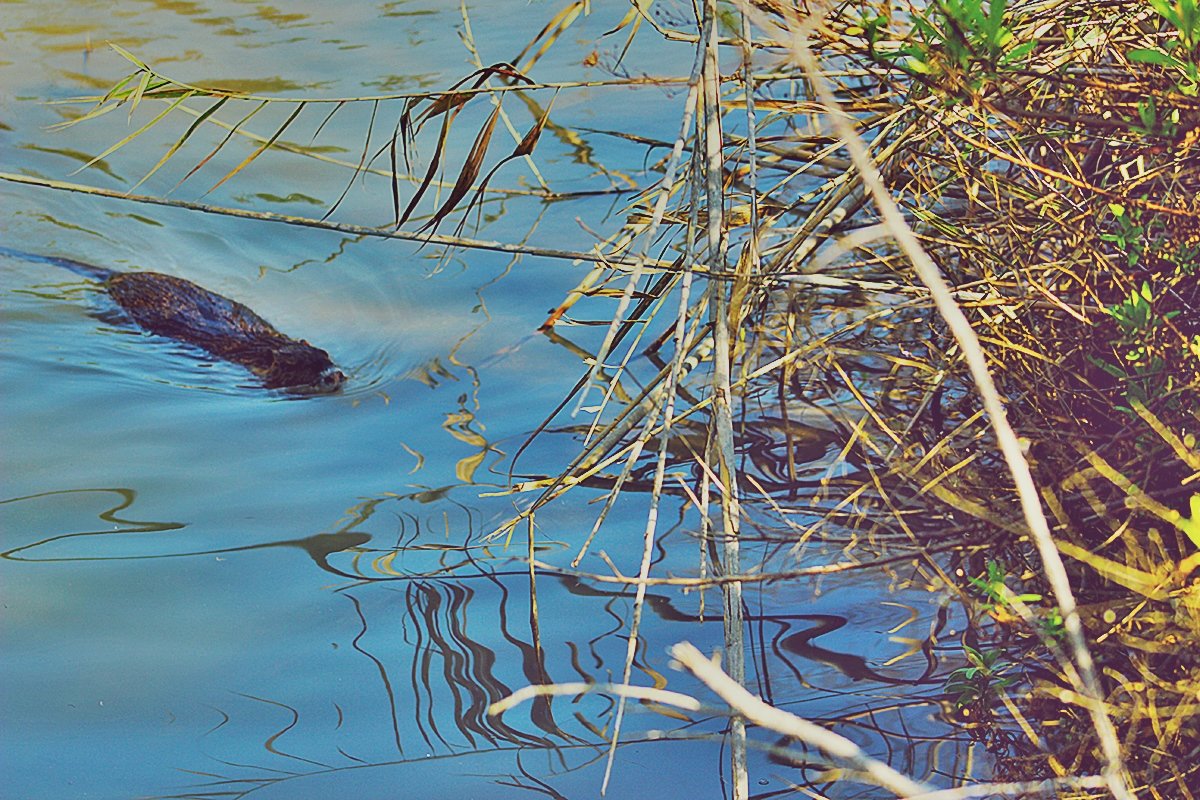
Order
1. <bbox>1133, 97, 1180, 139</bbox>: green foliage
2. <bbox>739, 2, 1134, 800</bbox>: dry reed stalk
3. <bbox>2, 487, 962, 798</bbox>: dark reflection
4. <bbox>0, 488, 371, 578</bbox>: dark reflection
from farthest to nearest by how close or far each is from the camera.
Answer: <bbox>0, 488, 371, 578</bbox>: dark reflection → <bbox>2, 487, 962, 798</bbox>: dark reflection → <bbox>1133, 97, 1180, 139</bbox>: green foliage → <bbox>739, 2, 1134, 800</bbox>: dry reed stalk

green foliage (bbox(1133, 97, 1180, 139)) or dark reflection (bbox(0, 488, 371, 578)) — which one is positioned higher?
green foliage (bbox(1133, 97, 1180, 139))

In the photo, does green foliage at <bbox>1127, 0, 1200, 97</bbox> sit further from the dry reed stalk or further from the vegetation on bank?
the dry reed stalk

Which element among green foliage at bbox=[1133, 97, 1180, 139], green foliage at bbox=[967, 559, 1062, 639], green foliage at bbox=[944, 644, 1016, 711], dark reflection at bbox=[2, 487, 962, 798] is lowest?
dark reflection at bbox=[2, 487, 962, 798]

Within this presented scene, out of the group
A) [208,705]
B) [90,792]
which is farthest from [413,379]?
[90,792]

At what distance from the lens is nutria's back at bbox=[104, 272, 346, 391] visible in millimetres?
4371

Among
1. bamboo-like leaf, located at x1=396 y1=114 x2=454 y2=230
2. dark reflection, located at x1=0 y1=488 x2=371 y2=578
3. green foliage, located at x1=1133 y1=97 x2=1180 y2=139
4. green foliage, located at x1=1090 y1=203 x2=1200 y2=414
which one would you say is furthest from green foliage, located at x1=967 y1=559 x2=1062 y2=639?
dark reflection, located at x1=0 y1=488 x2=371 y2=578

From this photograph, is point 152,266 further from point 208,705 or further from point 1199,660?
point 1199,660

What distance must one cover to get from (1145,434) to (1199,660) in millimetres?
316

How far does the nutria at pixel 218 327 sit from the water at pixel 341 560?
92mm

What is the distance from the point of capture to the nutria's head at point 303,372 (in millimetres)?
4328

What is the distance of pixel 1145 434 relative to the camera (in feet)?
5.80

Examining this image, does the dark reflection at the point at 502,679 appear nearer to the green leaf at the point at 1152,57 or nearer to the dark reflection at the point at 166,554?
the dark reflection at the point at 166,554

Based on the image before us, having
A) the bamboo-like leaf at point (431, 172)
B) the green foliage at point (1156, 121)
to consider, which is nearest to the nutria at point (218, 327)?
the bamboo-like leaf at point (431, 172)

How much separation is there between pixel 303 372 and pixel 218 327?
0.68 m
